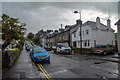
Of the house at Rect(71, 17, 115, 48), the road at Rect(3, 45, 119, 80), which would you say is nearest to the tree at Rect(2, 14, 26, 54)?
the road at Rect(3, 45, 119, 80)

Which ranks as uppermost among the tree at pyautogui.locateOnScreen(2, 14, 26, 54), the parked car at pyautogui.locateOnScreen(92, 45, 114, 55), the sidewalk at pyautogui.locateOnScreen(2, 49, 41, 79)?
the tree at pyautogui.locateOnScreen(2, 14, 26, 54)

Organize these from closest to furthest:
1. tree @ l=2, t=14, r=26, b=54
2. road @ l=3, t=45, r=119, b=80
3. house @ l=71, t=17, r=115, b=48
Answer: road @ l=3, t=45, r=119, b=80
tree @ l=2, t=14, r=26, b=54
house @ l=71, t=17, r=115, b=48

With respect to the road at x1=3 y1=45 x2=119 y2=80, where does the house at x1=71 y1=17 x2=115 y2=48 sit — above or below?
above

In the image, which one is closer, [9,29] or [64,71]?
[64,71]

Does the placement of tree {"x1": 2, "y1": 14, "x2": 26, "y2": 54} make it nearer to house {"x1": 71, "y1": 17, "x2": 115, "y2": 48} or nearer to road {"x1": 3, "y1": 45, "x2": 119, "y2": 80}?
road {"x1": 3, "y1": 45, "x2": 119, "y2": 80}

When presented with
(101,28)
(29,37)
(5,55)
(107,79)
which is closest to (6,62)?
(5,55)

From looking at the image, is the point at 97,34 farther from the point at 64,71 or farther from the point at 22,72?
the point at 22,72

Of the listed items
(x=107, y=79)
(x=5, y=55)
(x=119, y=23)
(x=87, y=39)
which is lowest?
(x=107, y=79)

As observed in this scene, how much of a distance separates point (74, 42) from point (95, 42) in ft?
31.2

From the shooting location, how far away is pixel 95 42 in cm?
2625

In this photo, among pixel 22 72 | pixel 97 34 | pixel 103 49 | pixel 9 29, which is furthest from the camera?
pixel 97 34

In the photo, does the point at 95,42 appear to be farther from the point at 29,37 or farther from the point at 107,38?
the point at 29,37

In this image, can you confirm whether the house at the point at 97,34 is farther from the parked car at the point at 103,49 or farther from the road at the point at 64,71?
the road at the point at 64,71

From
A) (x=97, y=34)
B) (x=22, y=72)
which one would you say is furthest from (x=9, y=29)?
(x=97, y=34)
